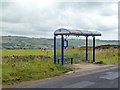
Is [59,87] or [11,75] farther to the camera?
[11,75]

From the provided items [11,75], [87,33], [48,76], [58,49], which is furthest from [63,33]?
[11,75]

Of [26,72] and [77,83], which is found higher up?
[26,72]

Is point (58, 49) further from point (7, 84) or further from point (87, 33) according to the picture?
point (7, 84)

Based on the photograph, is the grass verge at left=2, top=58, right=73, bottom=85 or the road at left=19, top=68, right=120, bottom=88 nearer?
the road at left=19, top=68, right=120, bottom=88

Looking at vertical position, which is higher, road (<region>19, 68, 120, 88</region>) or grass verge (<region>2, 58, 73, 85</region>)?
grass verge (<region>2, 58, 73, 85</region>)

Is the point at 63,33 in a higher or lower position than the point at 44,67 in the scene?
higher

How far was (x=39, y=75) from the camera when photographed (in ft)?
30.2

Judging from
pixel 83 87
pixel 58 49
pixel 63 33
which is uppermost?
pixel 63 33

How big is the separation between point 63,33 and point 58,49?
1956mm

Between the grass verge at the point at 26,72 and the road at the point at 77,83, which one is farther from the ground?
the grass verge at the point at 26,72

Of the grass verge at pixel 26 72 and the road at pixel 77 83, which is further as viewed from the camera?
the grass verge at pixel 26 72

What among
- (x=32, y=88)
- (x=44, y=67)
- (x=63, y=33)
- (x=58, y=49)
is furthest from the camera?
(x=58, y=49)

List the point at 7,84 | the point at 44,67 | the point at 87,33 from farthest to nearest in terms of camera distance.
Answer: the point at 87,33, the point at 44,67, the point at 7,84

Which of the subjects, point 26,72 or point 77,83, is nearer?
point 77,83
